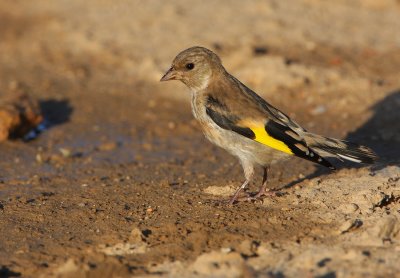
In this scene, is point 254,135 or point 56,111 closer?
point 254,135

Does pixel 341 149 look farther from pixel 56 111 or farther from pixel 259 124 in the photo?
pixel 56 111

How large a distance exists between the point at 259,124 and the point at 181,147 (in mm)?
2842

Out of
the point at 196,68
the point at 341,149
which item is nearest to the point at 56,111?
the point at 196,68

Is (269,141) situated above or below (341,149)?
below

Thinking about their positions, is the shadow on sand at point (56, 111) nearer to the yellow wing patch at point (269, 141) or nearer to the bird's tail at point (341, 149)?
the yellow wing patch at point (269, 141)

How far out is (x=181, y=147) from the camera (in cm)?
949

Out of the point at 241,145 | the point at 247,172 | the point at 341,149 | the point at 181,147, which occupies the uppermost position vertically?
the point at 181,147

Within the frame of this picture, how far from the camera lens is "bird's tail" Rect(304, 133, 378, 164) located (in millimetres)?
6754

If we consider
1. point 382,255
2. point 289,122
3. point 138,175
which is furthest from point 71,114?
point 382,255

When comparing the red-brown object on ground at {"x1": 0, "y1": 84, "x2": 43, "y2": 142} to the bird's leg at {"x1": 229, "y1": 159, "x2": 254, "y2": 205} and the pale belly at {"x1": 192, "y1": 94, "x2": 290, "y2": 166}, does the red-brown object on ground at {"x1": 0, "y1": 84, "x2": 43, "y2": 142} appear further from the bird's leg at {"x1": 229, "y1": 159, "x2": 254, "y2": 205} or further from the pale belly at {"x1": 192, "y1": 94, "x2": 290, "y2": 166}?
the bird's leg at {"x1": 229, "y1": 159, "x2": 254, "y2": 205}

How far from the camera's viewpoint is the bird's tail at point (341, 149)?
675 centimetres

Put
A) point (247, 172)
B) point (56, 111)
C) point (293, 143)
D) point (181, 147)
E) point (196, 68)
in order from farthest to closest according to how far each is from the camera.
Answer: point (56, 111) → point (181, 147) → point (196, 68) → point (247, 172) → point (293, 143)

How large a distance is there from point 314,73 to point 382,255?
6425 millimetres

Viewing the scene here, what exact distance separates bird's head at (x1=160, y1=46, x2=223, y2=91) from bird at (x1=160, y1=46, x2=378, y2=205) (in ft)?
0.39
